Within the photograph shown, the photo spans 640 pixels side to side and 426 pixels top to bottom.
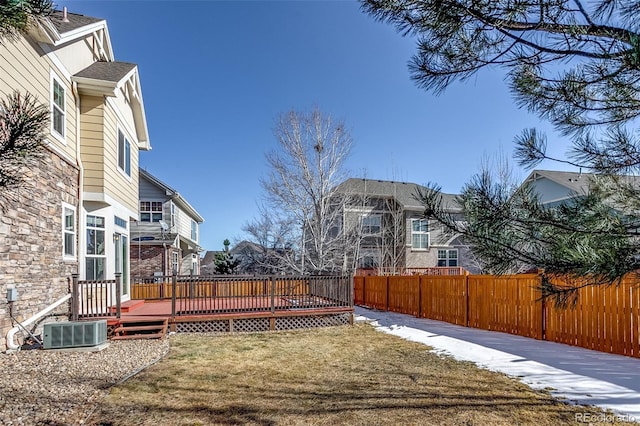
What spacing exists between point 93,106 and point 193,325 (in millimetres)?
5712

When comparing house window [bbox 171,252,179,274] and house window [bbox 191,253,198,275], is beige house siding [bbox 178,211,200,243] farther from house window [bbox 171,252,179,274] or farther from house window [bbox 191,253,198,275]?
house window [bbox 191,253,198,275]

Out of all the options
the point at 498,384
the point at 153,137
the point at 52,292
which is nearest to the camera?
the point at 498,384

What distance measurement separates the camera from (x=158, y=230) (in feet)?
57.7

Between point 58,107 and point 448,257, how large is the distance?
22.4 m

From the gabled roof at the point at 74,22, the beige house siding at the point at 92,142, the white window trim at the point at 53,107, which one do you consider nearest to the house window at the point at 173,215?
the beige house siding at the point at 92,142

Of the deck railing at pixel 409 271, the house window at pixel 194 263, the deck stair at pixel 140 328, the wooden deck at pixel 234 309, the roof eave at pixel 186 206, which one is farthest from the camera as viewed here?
the house window at pixel 194 263

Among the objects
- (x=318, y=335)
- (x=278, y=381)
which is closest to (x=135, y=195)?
Result: (x=318, y=335)

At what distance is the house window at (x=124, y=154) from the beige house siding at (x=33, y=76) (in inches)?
79.6

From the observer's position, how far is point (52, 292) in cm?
725

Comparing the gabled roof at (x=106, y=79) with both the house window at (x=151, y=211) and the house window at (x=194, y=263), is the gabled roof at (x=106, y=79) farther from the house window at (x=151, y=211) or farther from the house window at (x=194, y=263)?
the house window at (x=194, y=263)

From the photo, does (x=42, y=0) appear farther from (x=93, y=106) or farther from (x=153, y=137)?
(x=153, y=137)

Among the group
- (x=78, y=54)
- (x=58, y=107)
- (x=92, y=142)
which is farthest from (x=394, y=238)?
(x=58, y=107)

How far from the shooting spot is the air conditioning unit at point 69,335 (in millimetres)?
6395

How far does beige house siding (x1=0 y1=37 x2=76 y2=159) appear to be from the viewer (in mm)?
5848
